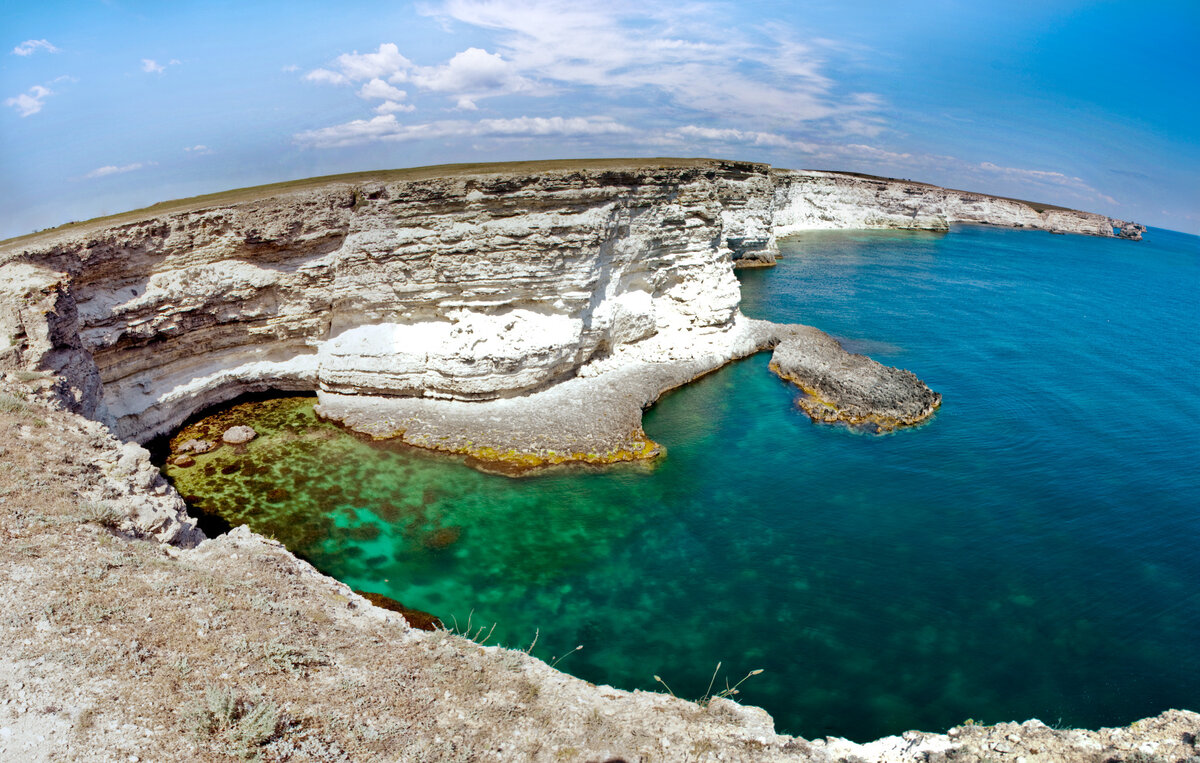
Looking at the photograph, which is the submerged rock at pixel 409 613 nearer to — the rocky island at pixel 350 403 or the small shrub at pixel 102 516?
the rocky island at pixel 350 403

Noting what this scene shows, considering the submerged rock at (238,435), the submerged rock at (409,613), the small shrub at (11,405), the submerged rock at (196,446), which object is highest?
the small shrub at (11,405)

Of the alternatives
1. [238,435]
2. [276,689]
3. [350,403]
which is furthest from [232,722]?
[350,403]

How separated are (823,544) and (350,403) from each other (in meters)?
16.2

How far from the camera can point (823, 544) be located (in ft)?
47.4

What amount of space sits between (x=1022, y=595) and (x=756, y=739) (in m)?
10.1

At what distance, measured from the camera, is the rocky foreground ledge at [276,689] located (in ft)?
18.2

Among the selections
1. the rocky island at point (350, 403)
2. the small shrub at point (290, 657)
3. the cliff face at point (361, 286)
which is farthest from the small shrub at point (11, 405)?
the small shrub at point (290, 657)

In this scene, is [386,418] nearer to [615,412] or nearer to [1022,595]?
[615,412]

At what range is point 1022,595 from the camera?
42.6 feet

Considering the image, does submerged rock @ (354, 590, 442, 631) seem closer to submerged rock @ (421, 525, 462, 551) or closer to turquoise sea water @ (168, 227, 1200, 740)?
turquoise sea water @ (168, 227, 1200, 740)

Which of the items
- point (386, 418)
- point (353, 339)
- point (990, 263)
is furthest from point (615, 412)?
point (990, 263)

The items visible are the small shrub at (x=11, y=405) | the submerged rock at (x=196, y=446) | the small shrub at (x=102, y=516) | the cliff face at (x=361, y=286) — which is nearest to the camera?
the small shrub at (x=102, y=516)

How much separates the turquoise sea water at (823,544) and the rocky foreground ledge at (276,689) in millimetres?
3359

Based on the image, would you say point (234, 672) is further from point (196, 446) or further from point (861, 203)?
point (861, 203)
